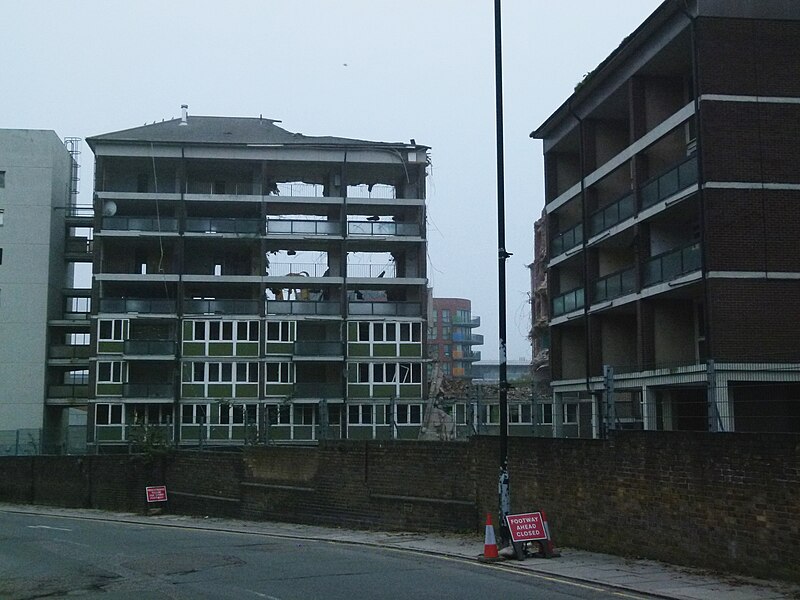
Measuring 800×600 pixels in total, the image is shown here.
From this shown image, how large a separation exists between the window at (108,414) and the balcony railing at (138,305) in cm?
543

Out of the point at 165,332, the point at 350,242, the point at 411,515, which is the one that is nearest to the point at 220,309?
the point at 165,332

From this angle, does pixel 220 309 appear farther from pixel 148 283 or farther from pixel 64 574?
pixel 64 574

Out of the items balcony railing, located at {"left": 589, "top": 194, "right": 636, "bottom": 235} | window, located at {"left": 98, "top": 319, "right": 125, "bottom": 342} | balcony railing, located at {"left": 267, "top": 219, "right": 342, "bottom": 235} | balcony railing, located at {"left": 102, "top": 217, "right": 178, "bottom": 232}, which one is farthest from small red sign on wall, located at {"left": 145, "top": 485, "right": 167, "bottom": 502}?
balcony railing, located at {"left": 267, "top": 219, "right": 342, "bottom": 235}

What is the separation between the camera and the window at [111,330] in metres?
55.0

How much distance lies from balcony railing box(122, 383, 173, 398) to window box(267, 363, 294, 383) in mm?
5593

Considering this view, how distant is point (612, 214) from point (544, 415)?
13.7m

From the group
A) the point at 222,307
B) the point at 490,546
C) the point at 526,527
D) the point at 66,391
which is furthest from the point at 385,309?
the point at 526,527

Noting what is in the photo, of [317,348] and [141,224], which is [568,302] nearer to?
[317,348]

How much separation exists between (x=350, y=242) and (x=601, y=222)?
77.4 ft

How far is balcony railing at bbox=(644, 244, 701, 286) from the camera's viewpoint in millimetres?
28203

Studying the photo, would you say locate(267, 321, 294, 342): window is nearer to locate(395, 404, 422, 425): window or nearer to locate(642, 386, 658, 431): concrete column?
locate(395, 404, 422, 425): window

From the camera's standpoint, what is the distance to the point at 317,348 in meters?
55.1

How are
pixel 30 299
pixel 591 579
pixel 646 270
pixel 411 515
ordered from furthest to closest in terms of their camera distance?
pixel 30 299 → pixel 646 270 → pixel 411 515 → pixel 591 579

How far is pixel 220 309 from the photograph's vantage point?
Answer: 55.8 metres
